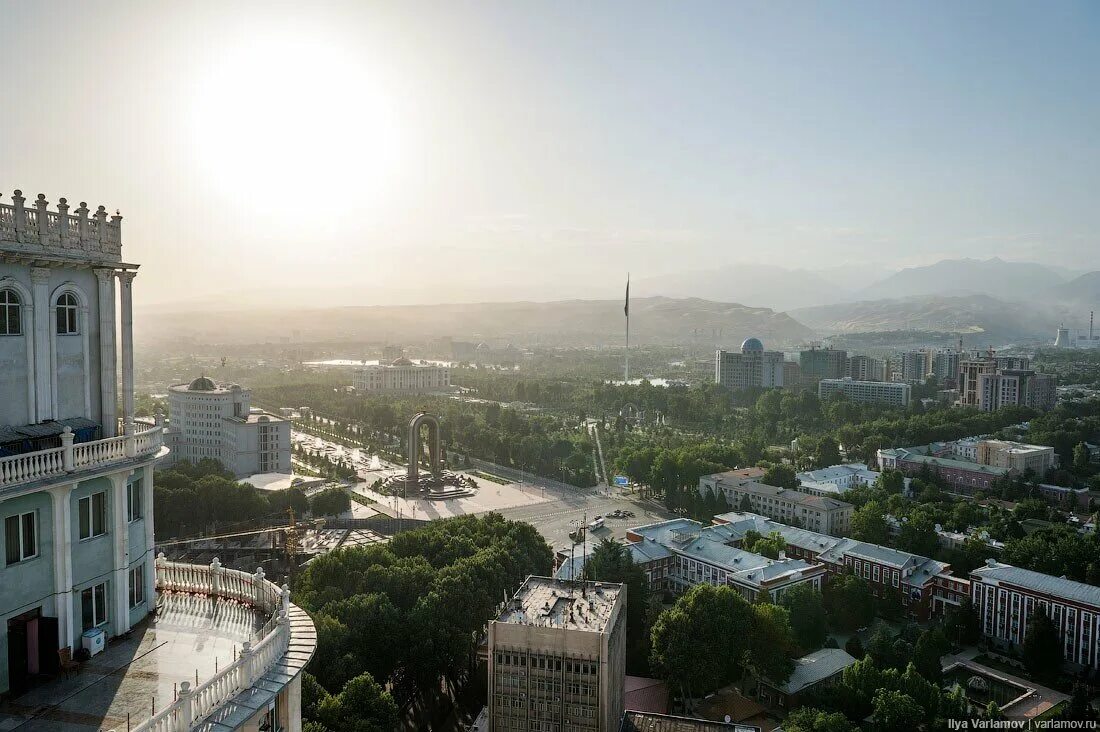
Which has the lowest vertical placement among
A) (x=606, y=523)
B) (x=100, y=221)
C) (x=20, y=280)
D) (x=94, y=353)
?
(x=606, y=523)

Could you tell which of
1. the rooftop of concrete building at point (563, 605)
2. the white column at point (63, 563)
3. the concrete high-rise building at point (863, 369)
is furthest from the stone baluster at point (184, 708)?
the concrete high-rise building at point (863, 369)

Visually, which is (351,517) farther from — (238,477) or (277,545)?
(238,477)

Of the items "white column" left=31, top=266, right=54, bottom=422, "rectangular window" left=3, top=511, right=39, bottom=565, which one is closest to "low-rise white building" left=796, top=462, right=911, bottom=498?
"white column" left=31, top=266, right=54, bottom=422

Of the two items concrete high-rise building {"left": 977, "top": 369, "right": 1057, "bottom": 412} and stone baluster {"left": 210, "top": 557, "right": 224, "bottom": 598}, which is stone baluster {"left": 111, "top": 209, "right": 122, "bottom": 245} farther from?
concrete high-rise building {"left": 977, "top": 369, "right": 1057, "bottom": 412}

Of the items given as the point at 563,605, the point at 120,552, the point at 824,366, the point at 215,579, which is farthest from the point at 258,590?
the point at 824,366

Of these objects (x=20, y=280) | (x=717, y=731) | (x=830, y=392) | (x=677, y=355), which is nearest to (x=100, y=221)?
(x=20, y=280)

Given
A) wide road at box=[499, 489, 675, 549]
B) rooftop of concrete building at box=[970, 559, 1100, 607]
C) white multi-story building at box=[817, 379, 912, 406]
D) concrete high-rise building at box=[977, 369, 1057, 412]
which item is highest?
concrete high-rise building at box=[977, 369, 1057, 412]

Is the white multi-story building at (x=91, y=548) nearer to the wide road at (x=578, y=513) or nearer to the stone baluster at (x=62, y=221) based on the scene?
the stone baluster at (x=62, y=221)
